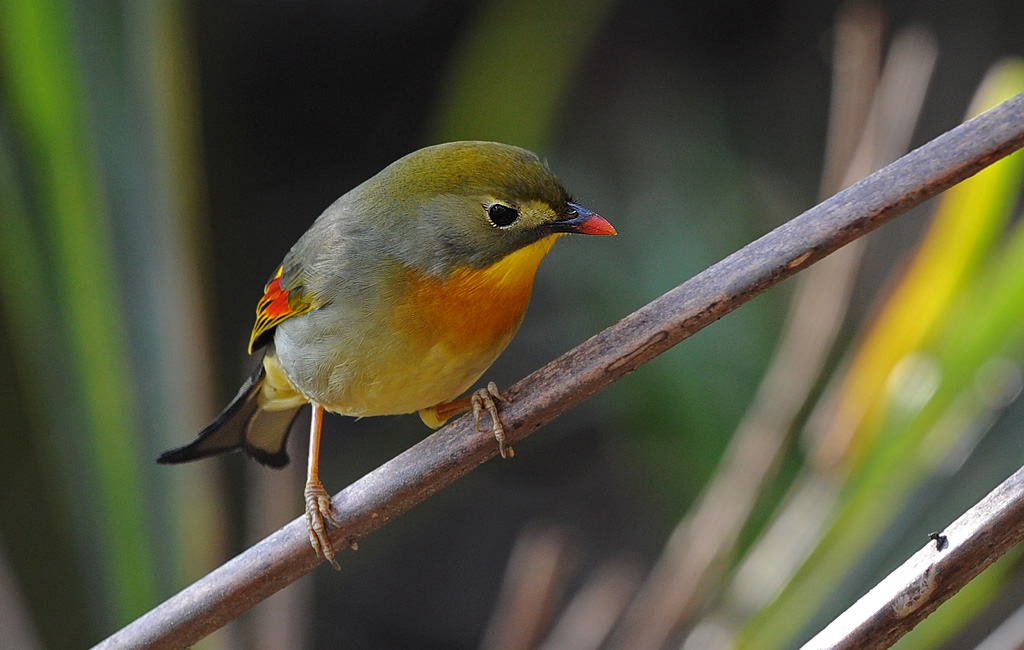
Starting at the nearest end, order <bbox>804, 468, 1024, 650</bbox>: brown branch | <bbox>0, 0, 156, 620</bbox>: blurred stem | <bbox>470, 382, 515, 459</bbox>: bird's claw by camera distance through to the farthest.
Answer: <bbox>804, 468, 1024, 650</bbox>: brown branch, <bbox>470, 382, 515, 459</bbox>: bird's claw, <bbox>0, 0, 156, 620</bbox>: blurred stem

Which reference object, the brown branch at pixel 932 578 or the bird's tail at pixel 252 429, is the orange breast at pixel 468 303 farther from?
the brown branch at pixel 932 578

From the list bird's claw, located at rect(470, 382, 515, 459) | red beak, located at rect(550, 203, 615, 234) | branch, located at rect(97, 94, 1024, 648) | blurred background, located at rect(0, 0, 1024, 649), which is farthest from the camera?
Answer: blurred background, located at rect(0, 0, 1024, 649)

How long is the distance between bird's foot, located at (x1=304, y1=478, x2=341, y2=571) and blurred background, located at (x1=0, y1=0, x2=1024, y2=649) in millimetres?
524

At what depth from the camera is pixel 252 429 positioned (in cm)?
262

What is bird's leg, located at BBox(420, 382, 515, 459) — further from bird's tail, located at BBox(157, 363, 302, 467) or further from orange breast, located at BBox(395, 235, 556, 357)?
bird's tail, located at BBox(157, 363, 302, 467)

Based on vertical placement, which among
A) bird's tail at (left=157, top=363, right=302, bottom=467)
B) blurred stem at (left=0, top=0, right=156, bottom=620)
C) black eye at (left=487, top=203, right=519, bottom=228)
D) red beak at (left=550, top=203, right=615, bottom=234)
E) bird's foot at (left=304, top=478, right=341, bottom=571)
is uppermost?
blurred stem at (left=0, top=0, right=156, bottom=620)

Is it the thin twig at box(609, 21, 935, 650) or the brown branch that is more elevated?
the thin twig at box(609, 21, 935, 650)

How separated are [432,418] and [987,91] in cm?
145

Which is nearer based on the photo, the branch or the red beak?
the branch

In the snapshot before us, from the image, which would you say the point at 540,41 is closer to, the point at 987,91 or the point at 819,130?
the point at 819,130

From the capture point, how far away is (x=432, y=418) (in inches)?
96.4

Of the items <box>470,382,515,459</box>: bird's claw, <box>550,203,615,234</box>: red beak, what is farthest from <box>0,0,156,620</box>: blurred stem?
<box>550,203,615,234</box>: red beak

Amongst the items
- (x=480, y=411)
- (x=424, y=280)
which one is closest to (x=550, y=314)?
(x=424, y=280)

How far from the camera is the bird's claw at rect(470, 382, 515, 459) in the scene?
1.70m
